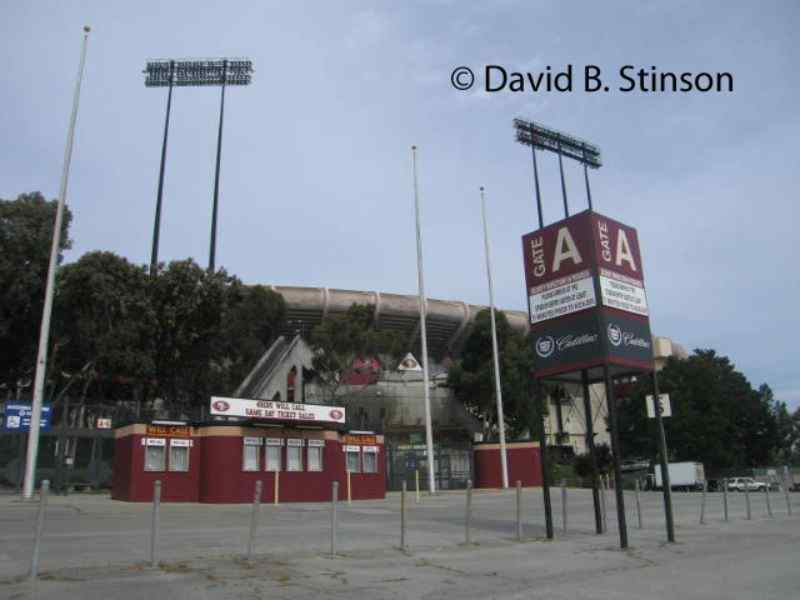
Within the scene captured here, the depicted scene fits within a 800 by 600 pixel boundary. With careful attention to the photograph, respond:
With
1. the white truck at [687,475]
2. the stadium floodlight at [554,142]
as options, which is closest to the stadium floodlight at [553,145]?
the stadium floodlight at [554,142]

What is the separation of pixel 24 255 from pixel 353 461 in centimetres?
2073

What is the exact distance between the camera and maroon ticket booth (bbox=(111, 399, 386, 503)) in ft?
89.2

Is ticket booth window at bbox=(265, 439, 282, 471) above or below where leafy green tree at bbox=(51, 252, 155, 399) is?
below

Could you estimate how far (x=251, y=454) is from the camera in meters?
28.2

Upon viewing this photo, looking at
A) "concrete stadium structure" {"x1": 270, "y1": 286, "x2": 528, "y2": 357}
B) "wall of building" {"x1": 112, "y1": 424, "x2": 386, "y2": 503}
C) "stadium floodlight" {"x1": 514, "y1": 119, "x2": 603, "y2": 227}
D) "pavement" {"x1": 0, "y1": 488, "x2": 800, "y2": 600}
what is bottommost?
"pavement" {"x1": 0, "y1": 488, "x2": 800, "y2": 600}

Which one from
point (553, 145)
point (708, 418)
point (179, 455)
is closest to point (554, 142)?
point (553, 145)

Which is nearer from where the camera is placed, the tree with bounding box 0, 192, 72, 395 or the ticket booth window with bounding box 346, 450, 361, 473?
the ticket booth window with bounding box 346, 450, 361, 473

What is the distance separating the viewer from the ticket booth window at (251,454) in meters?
28.0

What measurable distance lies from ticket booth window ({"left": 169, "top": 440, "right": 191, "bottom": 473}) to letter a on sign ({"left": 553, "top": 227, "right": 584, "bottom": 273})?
18515 millimetres

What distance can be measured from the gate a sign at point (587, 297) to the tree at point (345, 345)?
119 feet

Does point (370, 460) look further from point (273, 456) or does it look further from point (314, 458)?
point (273, 456)

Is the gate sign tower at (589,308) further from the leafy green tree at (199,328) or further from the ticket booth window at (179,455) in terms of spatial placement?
the leafy green tree at (199,328)

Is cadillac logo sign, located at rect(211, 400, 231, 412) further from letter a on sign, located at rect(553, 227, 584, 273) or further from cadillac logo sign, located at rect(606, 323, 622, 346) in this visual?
cadillac logo sign, located at rect(606, 323, 622, 346)

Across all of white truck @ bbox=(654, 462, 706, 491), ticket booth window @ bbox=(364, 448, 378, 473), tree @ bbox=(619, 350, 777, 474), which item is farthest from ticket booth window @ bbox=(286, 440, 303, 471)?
tree @ bbox=(619, 350, 777, 474)
